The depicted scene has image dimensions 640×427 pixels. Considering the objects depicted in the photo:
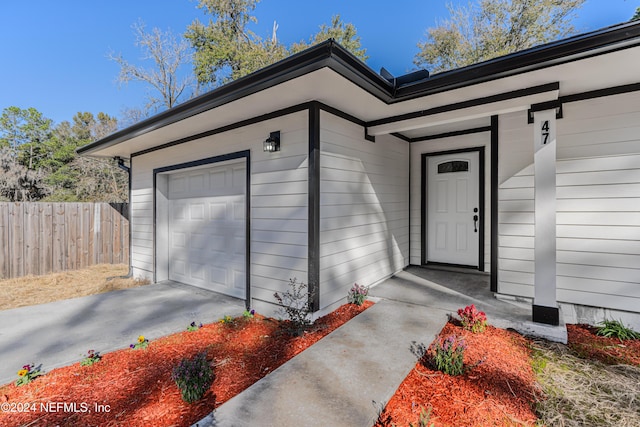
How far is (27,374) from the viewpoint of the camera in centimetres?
231

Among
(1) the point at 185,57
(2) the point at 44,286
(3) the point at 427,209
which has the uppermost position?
(1) the point at 185,57

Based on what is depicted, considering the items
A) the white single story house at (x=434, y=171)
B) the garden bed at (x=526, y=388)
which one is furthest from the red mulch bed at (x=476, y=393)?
the white single story house at (x=434, y=171)

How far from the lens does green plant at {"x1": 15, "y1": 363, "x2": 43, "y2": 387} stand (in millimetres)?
2273

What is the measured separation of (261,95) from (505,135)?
9.77 feet

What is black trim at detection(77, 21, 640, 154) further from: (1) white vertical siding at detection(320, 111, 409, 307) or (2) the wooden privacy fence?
(2) the wooden privacy fence

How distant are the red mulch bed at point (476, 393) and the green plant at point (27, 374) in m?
2.79

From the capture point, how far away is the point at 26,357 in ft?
8.90

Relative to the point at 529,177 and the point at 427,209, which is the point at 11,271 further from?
the point at 529,177

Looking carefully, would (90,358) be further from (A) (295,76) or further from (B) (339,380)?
(A) (295,76)

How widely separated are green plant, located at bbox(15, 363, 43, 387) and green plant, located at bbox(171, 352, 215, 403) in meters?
1.36

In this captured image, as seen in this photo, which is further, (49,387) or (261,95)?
(261,95)

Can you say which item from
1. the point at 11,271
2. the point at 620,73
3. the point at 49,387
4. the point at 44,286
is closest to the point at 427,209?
the point at 620,73

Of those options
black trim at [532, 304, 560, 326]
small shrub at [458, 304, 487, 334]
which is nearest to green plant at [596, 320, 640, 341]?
black trim at [532, 304, 560, 326]

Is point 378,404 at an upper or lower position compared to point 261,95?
lower
